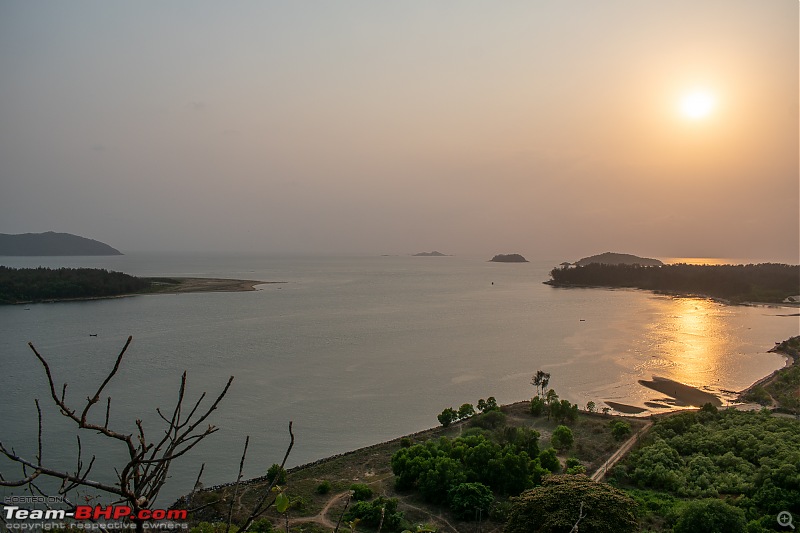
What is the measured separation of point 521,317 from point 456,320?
7.31 meters

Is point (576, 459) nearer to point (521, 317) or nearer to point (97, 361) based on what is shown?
point (97, 361)

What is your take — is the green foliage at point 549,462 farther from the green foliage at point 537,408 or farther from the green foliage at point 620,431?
the green foliage at point 537,408

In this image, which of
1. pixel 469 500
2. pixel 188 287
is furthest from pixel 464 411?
pixel 188 287

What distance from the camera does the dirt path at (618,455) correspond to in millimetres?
15245

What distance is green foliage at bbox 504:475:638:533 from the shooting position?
1045 centimetres

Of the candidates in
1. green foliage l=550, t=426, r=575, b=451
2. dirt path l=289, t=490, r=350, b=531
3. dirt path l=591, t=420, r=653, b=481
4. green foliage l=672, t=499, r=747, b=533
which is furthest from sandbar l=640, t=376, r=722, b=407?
dirt path l=289, t=490, r=350, b=531

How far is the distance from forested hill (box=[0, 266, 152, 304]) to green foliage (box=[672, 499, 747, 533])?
61.2 metres

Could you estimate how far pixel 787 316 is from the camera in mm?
53375

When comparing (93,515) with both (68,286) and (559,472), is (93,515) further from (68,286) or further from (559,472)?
(68,286)

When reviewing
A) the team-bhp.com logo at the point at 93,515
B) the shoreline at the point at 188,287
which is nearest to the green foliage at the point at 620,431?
the team-bhp.com logo at the point at 93,515

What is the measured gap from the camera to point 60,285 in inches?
2233

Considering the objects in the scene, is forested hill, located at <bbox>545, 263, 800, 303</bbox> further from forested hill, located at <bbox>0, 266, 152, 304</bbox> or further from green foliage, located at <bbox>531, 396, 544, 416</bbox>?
forested hill, located at <bbox>0, 266, 152, 304</bbox>

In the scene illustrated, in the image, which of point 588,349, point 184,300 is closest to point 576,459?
point 588,349

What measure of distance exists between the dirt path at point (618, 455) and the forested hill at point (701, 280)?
5833 centimetres
